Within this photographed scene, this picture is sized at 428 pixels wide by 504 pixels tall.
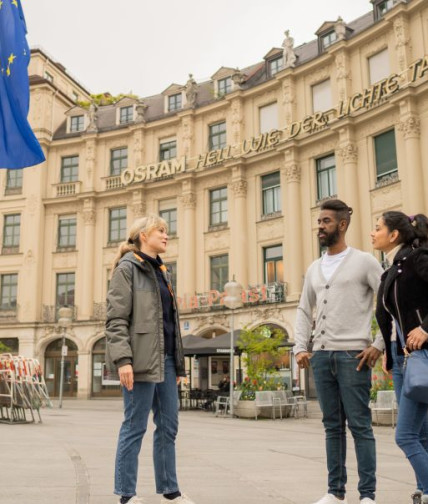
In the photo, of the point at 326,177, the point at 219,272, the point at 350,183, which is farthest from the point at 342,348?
the point at 219,272

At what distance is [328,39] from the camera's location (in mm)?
31109

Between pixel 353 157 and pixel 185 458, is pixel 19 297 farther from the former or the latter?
pixel 185 458

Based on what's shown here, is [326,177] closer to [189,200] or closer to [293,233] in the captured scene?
[293,233]

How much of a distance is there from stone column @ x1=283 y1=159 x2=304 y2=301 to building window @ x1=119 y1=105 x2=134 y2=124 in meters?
13.4

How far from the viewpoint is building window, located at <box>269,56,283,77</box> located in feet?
110

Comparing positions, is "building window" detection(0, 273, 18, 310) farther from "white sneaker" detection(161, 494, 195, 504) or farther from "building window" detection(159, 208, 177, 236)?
"white sneaker" detection(161, 494, 195, 504)

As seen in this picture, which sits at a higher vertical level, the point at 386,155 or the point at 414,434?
the point at 386,155

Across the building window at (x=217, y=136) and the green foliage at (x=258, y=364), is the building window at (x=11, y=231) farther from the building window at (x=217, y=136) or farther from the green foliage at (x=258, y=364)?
the green foliage at (x=258, y=364)

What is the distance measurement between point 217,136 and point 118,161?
7.04 m

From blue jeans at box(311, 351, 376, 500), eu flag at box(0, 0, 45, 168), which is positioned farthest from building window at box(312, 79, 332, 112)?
blue jeans at box(311, 351, 376, 500)

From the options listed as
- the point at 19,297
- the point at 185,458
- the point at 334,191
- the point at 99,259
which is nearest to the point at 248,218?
the point at 334,191

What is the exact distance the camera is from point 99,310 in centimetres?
3575

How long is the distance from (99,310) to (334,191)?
1530 centimetres

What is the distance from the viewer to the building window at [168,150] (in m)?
36.2
